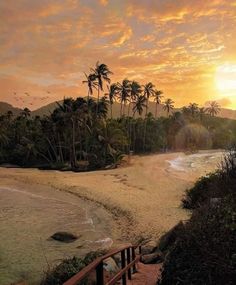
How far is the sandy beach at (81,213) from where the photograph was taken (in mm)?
Answer: 20484

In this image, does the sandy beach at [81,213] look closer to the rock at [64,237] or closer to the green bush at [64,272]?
the rock at [64,237]

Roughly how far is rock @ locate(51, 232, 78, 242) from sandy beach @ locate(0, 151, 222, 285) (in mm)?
533

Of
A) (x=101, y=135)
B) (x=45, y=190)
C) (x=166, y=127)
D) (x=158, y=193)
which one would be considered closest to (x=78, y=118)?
(x=101, y=135)

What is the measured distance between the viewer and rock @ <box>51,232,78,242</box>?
21950mm

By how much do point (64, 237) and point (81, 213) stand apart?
8.30 metres

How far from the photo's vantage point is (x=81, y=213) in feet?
99.4

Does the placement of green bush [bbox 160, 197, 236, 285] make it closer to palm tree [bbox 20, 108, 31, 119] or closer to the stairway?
the stairway

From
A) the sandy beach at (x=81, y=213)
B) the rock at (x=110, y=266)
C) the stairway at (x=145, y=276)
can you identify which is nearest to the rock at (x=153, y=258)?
the stairway at (x=145, y=276)

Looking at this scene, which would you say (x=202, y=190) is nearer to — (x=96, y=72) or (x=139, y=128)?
(x=96, y=72)

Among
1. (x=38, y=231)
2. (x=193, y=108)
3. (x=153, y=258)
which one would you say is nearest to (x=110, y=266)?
(x=153, y=258)

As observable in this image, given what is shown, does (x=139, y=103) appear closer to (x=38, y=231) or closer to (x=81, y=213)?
(x=81, y=213)

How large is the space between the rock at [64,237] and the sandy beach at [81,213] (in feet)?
1.75

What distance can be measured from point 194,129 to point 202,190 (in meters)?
109

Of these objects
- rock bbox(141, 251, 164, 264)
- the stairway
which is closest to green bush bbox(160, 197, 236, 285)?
the stairway
